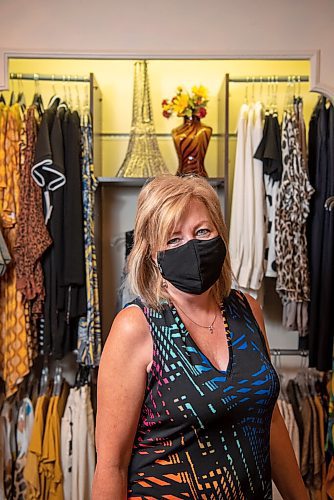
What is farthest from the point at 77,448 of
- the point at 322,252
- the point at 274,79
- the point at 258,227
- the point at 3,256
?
the point at 274,79

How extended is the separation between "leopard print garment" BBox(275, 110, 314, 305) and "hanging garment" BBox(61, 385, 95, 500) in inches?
41.8

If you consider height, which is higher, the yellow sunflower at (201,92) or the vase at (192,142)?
the yellow sunflower at (201,92)

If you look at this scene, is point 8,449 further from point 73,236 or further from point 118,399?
point 118,399

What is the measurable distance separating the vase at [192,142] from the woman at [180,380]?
149 cm

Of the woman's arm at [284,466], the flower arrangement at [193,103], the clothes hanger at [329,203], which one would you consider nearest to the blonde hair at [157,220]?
the woman's arm at [284,466]

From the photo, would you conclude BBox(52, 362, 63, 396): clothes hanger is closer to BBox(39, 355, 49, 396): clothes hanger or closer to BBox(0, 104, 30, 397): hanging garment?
BBox(39, 355, 49, 396): clothes hanger

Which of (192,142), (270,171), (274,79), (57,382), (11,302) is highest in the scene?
(274,79)

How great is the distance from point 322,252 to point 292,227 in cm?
18

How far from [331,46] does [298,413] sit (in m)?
1.69

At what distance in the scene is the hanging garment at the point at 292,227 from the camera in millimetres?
2740

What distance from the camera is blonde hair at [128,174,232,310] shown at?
1409mm

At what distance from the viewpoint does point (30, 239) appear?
2.69 m

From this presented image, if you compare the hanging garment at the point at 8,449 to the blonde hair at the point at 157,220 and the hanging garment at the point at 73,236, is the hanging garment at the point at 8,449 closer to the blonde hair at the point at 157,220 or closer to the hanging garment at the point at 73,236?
the hanging garment at the point at 73,236

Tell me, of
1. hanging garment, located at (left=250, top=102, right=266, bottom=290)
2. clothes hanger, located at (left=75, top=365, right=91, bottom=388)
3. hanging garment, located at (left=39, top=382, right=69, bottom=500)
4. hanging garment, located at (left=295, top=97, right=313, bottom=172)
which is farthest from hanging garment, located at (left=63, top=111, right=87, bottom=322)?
hanging garment, located at (left=295, top=97, right=313, bottom=172)
